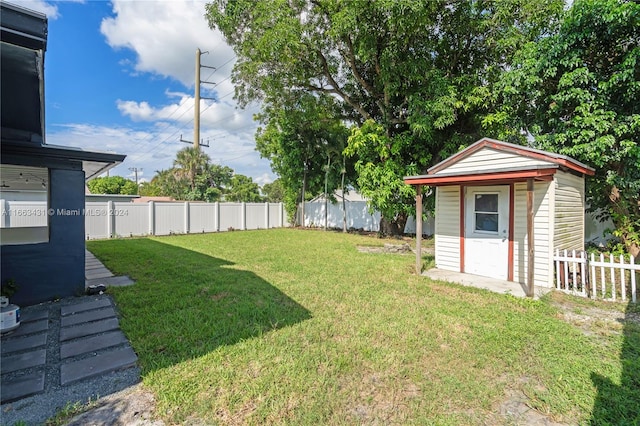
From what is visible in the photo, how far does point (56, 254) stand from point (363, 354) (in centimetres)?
474

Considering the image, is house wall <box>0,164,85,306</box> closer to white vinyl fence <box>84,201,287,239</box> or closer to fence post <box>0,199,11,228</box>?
fence post <box>0,199,11,228</box>

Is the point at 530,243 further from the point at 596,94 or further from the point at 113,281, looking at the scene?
the point at 113,281

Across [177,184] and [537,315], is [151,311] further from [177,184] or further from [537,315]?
[177,184]

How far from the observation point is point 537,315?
405 centimetres

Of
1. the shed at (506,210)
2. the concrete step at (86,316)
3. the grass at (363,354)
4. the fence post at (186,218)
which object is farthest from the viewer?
the fence post at (186,218)

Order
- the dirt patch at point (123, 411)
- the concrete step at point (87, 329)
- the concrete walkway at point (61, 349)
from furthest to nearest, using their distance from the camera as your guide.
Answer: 1. the concrete step at point (87, 329)
2. the concrete walkway at point (61, 349)
3. the dirt patch at point (123, 411)

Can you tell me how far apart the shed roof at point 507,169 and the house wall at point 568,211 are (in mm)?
266

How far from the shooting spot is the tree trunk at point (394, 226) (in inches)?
513

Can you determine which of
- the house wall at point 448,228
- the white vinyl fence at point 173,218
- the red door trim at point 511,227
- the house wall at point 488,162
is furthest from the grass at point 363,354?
the white vinyl fence at point 173,218

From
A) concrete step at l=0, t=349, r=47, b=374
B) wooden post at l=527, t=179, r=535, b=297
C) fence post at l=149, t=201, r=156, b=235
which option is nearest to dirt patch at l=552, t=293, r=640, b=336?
wooden post at l=527, t=179, r=535, b=297

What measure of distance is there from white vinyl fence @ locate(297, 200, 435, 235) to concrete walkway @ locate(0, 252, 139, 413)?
38.1 feet

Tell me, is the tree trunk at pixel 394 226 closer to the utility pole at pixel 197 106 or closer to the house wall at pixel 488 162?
the house wall at pixel 488 162

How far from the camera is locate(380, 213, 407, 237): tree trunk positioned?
13.0 meters

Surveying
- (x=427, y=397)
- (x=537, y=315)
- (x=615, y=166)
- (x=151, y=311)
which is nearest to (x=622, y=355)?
(x=537, y=315)
